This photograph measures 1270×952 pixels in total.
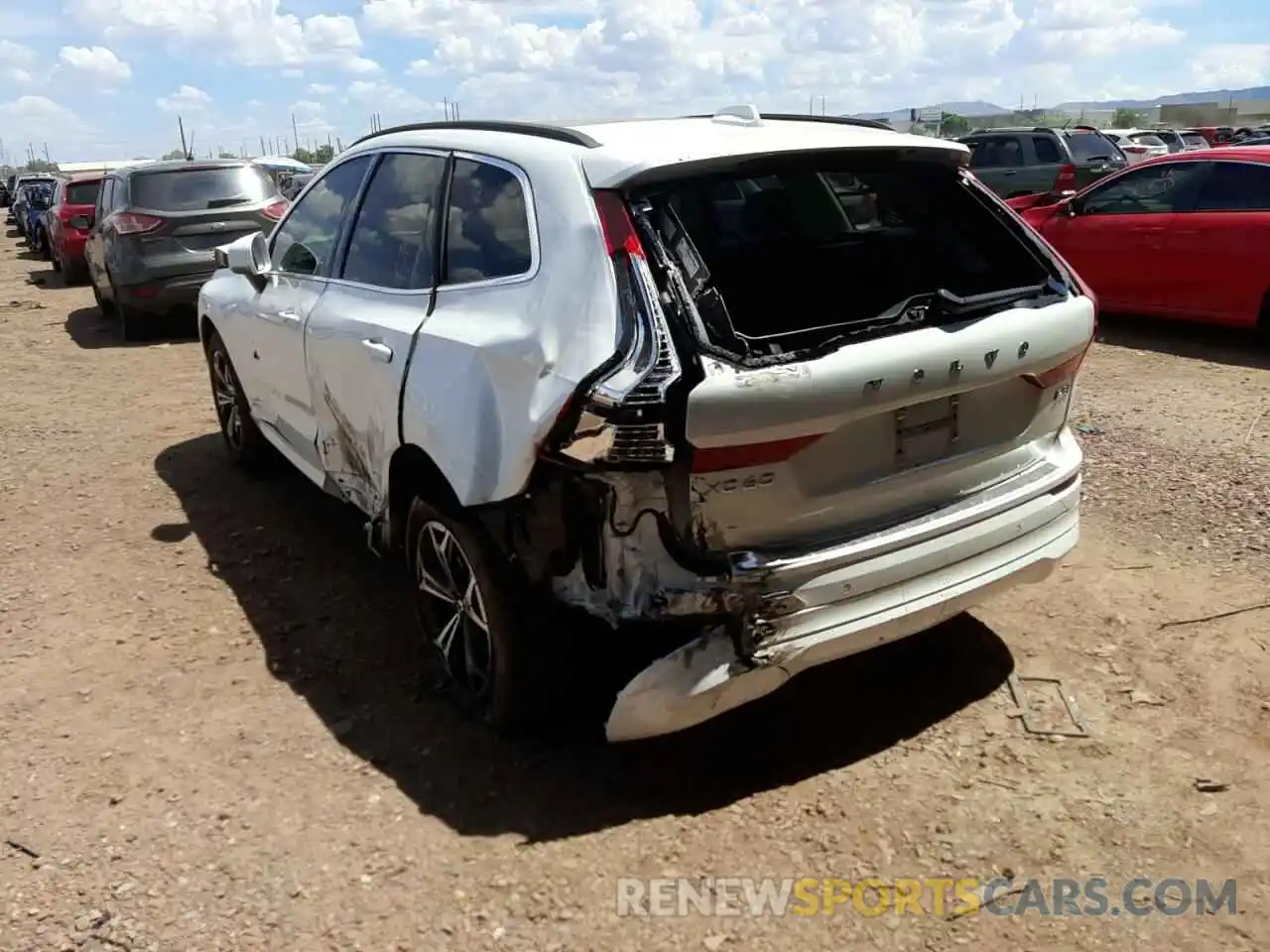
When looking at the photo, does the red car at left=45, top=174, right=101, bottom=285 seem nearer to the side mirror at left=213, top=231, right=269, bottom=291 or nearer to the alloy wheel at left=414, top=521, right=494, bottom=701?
the side mirror at left=213, top=231, right=269, bottom=291

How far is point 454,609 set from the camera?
3586 millimetres

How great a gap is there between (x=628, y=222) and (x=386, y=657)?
78.8 inches

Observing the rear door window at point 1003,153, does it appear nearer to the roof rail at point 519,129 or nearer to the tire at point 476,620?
the roof rail at point 519,129

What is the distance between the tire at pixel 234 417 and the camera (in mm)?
5812

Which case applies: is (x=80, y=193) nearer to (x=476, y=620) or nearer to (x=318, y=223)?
(x=318, y=223)

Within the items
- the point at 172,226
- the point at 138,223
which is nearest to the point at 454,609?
the point at 172,226

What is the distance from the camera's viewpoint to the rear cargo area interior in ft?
10.5

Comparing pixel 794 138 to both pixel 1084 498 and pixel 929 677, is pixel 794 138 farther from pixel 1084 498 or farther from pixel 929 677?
pixel 1084 498

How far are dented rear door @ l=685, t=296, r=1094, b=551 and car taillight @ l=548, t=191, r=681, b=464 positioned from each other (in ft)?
0.30

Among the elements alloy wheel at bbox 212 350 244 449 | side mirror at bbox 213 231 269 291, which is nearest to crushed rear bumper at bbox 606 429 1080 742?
side mirror at bbox 213 231 269 291

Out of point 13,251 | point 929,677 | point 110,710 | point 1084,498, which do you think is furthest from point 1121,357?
point 13,251

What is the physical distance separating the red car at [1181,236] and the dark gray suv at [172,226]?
7.57 metres

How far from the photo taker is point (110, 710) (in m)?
3.78

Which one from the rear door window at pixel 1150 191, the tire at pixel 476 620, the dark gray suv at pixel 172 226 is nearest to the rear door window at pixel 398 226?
the tire at pixel 476 620
